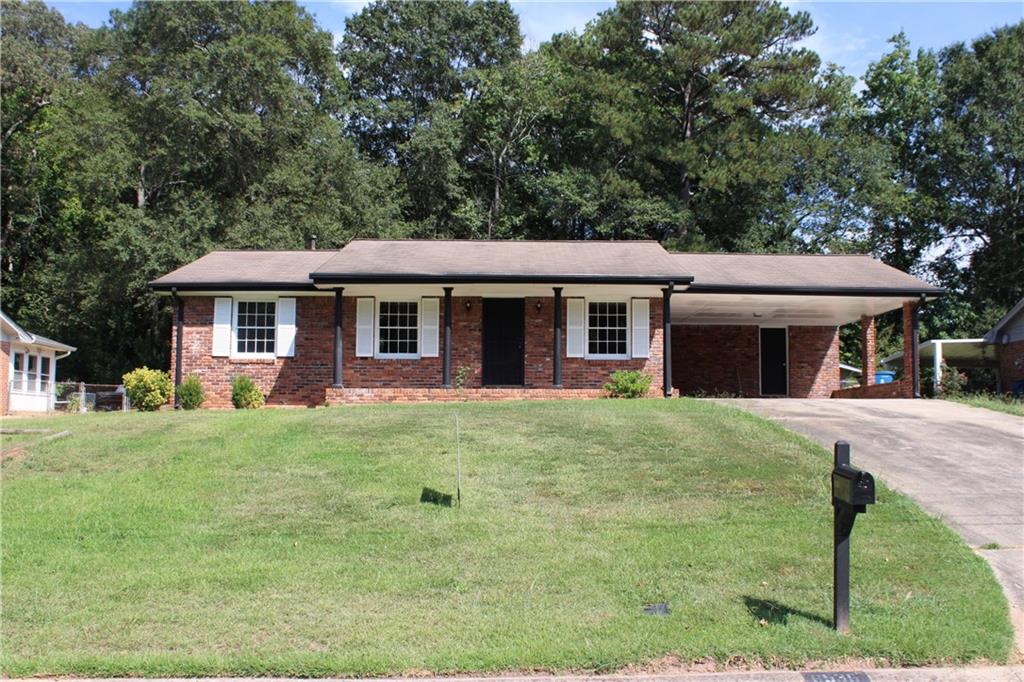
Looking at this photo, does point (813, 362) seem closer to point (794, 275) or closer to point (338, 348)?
point (794, 275)

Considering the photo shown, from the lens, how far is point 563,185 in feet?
110

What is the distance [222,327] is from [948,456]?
15.1 m

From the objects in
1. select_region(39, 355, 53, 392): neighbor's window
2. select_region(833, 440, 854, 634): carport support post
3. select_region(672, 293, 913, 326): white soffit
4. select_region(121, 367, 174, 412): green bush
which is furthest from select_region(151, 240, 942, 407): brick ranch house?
select_region(833, 440, 854, 634): carport support post

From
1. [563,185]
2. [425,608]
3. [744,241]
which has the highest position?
[563,185]

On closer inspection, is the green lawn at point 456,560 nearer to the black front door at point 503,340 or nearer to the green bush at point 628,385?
the green bush at point 628,385

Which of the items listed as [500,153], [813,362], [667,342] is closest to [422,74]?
[500,153]

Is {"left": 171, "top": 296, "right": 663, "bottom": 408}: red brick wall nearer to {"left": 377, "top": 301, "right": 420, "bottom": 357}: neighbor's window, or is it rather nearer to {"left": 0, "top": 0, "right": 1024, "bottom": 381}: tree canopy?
{"left": 377, "top": 301, "right": 420, "bottom": 357}: neighbor's window

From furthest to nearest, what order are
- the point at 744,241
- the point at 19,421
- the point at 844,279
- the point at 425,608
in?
1. the point at 744,241
2. the point at 844,279
3. the point at 19,421
4. the point at 425,608

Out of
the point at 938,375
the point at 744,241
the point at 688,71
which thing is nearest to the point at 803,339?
the point at 938,375

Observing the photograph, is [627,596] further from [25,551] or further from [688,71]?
[688,71]

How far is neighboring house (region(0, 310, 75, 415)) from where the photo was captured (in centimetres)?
2542

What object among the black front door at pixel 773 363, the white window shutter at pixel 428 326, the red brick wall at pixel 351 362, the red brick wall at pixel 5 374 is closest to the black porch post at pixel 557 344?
the red brick wall at pixel 351 362

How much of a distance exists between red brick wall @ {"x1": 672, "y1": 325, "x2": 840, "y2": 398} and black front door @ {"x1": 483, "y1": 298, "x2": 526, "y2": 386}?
19.4ft

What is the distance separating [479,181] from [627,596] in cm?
3376
